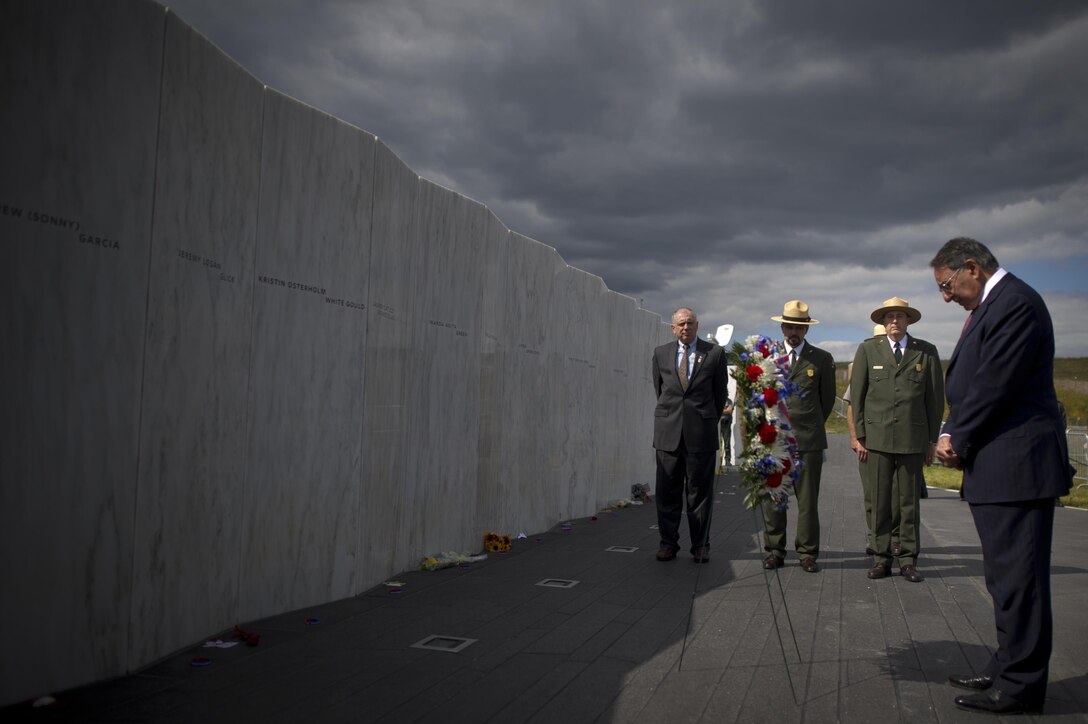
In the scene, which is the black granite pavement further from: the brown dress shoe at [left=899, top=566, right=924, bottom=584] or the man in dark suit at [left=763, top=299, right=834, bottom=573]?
the man in dark suit at [left=763, top=299, right=834, bottom=573]

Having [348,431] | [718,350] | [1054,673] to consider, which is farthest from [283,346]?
[1054,673]

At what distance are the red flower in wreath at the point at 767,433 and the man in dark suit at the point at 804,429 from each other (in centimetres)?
219

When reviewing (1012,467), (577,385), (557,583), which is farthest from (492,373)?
(1012,467)

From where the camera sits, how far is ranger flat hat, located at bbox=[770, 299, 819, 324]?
7488 millimetres

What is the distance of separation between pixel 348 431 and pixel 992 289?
4.24 meters

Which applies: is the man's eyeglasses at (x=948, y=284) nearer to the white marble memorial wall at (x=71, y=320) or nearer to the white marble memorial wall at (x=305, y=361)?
the white marble memorial wall at (x=305, y=361)

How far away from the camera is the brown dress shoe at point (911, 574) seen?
685 centimetres

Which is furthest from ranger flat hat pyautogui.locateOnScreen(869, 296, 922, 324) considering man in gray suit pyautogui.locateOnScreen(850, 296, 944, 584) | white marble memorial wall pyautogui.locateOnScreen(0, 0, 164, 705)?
white marble memorial wall pyautogui.locateOnScreen(0, 0, 164, 705)

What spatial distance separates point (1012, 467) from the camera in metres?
3.91

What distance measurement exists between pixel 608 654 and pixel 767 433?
65.8 inches

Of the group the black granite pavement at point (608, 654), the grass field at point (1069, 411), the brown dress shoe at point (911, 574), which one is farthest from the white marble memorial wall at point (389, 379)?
the grass field at point (1069, 411)

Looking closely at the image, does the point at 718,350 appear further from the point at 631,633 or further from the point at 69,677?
the point at 69,677

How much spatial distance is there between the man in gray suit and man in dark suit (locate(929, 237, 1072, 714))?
2.90 m

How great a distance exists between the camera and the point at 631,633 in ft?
16.4
